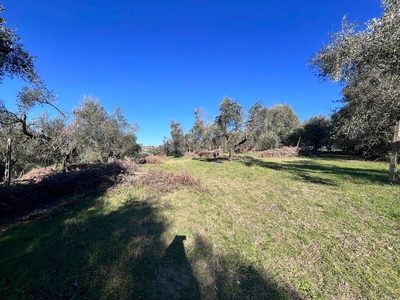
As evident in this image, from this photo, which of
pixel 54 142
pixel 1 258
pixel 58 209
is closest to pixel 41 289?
pixel 1 258

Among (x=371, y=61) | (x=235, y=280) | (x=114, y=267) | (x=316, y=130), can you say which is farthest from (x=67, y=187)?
(x=316, y=130)

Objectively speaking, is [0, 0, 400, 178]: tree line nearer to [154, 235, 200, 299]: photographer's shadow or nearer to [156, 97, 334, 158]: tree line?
[156, 97, 334, 158]: tree line

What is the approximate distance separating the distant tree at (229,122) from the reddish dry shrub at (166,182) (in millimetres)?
8928

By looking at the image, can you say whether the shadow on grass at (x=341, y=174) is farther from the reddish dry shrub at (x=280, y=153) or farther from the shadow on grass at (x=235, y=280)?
the reddish dry shrub at (x=280, y=153)

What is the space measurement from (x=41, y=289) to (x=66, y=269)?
0.34 meters

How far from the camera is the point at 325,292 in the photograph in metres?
2.34

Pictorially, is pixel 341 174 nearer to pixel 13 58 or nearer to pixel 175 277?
pixel 175 277

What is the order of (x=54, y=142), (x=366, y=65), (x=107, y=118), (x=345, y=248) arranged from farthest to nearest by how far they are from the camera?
(x=107, y=118)
(x=54, y=142)
(x=366, y=65)
(x=345, y=248)

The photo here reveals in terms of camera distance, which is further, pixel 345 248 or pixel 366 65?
pixel 366 65

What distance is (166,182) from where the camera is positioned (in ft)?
22.0

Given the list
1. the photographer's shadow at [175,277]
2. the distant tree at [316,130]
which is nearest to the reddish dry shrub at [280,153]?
the distant tree at [316,130]

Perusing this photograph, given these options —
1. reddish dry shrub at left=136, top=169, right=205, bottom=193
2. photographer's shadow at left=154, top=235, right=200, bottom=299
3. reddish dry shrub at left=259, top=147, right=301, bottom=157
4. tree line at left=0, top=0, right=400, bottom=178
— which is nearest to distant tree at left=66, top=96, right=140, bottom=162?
tree line at left=0, top=0, right=400, bottom=178

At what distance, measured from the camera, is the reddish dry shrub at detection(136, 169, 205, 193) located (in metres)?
6.35

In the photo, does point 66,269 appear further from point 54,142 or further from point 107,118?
point 107,118
